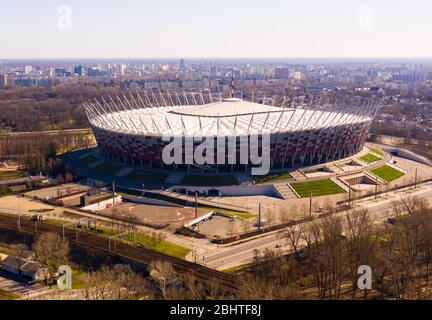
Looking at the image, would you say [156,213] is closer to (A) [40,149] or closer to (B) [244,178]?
(B) [244,178]

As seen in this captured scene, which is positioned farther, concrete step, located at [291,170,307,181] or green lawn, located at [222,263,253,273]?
concrete step, located at [291,170,307,181]

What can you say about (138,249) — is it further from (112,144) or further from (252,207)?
(112,144)

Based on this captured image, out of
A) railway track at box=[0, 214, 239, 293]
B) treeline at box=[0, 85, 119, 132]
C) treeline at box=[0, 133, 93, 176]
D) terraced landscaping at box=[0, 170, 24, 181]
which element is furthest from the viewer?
treeline at box=[0, 85, 119, 132]

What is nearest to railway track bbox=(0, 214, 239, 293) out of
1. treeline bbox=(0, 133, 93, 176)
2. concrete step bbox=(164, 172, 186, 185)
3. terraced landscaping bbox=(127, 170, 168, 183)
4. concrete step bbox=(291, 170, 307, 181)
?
terraced landscaping bbox=(127, 170, 168, 183)

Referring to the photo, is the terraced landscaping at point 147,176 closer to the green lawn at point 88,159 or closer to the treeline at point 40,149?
the green lawn at point 88,159

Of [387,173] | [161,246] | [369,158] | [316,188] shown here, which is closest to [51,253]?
[161,246]

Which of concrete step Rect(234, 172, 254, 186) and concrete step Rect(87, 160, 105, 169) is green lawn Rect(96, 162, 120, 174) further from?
concrete step Rect(234, 172, 254, 186)
